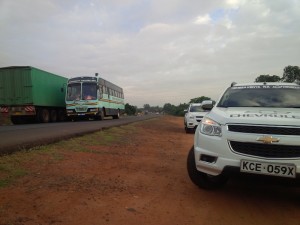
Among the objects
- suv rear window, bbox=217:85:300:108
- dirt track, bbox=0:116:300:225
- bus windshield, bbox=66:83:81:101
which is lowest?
dirt track, bbox=0:116:300:225

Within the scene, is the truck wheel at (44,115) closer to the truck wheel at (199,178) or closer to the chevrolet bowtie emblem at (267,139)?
the truck wheel at (199,178)

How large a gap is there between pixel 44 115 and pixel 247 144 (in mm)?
21035

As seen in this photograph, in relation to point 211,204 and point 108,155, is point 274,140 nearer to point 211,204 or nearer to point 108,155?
point 211,204

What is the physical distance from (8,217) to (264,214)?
3174 millimetres

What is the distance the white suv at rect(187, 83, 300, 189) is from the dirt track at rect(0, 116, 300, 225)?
1.30ft

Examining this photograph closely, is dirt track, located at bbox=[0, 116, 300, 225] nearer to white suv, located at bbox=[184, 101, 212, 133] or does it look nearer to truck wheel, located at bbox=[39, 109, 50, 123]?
white suv, located at bbox=[184, 101, 212, 133]

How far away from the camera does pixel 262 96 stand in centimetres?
559

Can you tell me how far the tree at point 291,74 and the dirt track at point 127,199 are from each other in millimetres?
40876

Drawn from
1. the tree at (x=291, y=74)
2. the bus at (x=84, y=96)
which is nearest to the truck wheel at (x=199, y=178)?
the bus at (x=84, y=96)

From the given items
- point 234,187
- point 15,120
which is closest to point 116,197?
point 234,187

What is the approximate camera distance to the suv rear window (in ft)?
17.5

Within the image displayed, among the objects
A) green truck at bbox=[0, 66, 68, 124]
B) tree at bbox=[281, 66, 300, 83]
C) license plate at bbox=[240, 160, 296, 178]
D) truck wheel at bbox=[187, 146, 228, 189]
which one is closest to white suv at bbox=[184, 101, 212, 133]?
green truck at bbox=[0, 66, 68, 124]

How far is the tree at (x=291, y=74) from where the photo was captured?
4206cm

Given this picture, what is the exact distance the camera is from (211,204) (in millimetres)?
4418
